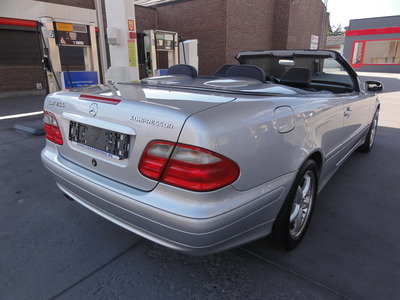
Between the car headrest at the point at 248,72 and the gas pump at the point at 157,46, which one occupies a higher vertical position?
the gas pump at the point at 157,46

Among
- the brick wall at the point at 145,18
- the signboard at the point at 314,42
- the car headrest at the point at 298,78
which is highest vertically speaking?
the brick wall at the point at 145,18

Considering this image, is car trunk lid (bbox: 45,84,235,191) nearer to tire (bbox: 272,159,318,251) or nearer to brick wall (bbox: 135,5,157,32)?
tire (bbox: 272,159,318,251)

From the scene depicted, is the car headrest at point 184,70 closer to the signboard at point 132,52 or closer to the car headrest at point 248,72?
the car headrest at point 248,72

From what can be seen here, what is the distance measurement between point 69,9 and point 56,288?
14.6m

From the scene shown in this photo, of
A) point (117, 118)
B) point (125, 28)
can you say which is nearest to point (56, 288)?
point (117, 118)

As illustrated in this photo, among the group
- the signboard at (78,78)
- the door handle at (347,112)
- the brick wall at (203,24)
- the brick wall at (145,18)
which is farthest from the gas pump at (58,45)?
the brick wall at (145,18)

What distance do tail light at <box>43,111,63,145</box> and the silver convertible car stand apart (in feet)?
0.05

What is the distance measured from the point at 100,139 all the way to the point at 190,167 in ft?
2.38

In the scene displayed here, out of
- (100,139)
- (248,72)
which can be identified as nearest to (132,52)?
(248,72)

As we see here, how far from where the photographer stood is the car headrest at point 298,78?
10.1ft

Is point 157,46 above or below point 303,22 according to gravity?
below

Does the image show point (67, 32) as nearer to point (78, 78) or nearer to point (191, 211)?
point (78, 78)

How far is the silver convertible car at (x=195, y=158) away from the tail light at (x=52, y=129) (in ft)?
0.05

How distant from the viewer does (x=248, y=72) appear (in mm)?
3008
